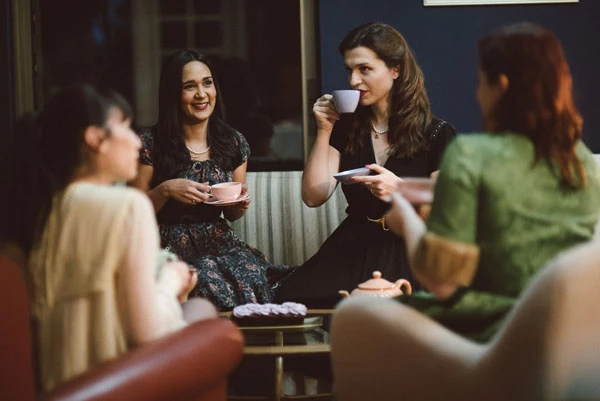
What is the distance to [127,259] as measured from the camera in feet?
5.47

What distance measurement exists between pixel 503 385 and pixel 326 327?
1090 millimetres

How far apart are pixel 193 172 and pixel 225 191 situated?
40 centimetres

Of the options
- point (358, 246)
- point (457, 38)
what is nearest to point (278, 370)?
point (358, 246)

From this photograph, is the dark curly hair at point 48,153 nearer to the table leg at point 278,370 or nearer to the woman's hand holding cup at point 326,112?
the table leg at point 278,370

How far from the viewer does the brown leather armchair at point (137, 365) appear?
1460 millimetres

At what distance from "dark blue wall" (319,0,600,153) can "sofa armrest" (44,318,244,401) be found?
7.94 feet

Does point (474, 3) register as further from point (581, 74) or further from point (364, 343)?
point (364, 343)

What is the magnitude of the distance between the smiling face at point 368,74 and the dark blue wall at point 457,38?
2.60 feet

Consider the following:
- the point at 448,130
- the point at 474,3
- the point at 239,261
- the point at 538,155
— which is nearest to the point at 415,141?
the point at 448,130

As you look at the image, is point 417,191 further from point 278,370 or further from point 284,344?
point 278,370

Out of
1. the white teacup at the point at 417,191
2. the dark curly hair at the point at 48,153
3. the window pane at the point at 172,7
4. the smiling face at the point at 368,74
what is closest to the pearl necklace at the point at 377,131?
the smiling face at the point at 368,74

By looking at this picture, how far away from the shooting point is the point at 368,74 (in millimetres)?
3238

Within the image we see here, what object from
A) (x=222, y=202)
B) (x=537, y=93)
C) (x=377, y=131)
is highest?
(x=537, y=93)

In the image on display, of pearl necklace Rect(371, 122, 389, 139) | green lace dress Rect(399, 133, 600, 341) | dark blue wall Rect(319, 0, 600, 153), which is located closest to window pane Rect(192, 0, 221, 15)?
dark blue wall Rect(319, 0, 600, 153)
